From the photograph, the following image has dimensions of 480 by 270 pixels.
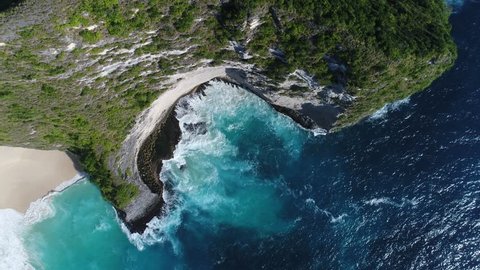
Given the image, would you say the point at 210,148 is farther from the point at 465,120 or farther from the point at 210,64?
the point at 465,120

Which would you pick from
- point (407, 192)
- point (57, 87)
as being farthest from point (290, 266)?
point (57, 87)

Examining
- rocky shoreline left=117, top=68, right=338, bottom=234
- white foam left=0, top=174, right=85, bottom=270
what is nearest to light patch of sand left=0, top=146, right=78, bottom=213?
white foam left=0, top=174, right=85, bottom=270

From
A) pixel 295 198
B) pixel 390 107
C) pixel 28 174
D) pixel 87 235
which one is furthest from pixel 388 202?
pixel 28 174

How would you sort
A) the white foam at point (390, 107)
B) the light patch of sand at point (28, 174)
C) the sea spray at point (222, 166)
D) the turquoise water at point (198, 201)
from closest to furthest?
the light patch of sand at point (28, 174), the turquoise water at point (198, 201), the sea spray at point (222, 166), the white foam at point (390, 107)

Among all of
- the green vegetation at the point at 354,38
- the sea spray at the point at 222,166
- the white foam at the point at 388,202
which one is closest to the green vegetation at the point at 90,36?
the green vegetation at the point at 354,38

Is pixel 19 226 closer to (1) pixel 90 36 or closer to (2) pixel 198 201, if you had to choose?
(2) pixel 198 201

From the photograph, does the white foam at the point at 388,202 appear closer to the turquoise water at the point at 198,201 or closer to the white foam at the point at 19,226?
the turquoise water at the point at 198,201

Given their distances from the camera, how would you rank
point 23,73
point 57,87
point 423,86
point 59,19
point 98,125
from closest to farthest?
point 59,19 → point 23,73 → point 57,87 → point 98,125 → point 423,86
